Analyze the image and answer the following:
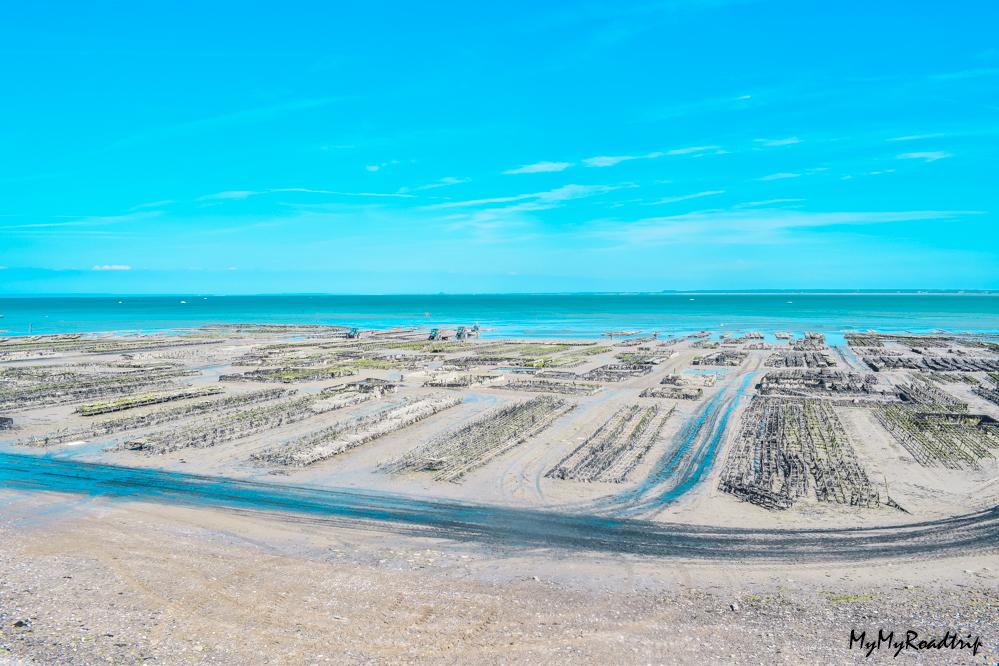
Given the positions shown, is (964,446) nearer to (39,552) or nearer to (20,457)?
(39,552)

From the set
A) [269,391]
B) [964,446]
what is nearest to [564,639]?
[964,446]

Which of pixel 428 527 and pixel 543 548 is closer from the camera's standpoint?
pixel 543 548

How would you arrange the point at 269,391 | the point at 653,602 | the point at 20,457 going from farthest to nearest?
the point at 269,391, the point at 20,457, the point at 653,602

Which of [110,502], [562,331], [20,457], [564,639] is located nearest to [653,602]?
[564,639]

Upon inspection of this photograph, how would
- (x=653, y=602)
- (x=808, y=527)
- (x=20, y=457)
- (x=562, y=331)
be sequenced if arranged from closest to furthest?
(x=653, y=602), (x=808, y=527), (x=20, y=457), (x=562, y=331)

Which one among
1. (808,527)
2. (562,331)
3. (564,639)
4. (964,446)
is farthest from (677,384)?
(562,331)

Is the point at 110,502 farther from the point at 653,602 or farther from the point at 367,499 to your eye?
the point at 653,602

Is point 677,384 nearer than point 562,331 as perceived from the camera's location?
Yes

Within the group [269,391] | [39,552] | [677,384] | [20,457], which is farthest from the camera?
[677,384]

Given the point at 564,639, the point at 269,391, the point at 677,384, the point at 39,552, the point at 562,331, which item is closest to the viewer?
the point at 564,639
